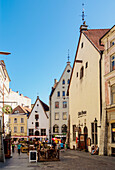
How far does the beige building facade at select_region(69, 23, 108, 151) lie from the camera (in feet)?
98.7

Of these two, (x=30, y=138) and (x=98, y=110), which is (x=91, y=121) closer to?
(x=98, y=110)

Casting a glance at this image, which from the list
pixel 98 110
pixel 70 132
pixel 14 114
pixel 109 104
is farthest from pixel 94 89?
pixel 14 114

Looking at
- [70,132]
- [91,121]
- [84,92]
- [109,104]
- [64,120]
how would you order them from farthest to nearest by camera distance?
[64,120]
[70,132]
[84,92]
[91,121]
[109,104]

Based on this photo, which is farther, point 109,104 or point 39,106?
point 39,106

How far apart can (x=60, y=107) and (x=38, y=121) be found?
7.21m

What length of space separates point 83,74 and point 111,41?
9.90m

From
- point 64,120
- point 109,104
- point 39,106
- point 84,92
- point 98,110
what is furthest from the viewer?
point 39,106

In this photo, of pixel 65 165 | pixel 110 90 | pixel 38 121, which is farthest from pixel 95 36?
pixel 38 121

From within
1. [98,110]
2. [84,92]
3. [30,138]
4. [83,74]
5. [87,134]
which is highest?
[83,74]

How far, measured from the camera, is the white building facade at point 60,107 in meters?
63.7

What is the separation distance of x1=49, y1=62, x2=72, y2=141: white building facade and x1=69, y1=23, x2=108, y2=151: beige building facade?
67.3ft

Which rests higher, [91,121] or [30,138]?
[91,121]

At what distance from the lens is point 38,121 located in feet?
224

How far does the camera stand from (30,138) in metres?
66.8
